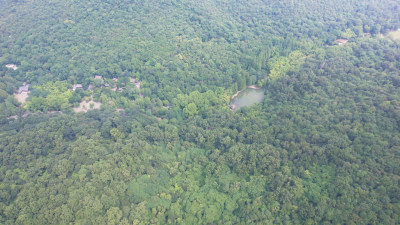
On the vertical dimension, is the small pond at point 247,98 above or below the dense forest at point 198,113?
below

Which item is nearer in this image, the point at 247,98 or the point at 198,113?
the point at 198,113

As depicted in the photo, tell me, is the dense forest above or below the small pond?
above

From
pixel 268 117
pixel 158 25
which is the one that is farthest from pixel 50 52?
pixel 268 117

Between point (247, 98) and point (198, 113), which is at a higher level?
point (198, 113)

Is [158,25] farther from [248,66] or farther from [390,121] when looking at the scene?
[390,121]

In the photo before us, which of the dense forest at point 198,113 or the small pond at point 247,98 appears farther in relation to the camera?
the small pond at point 247,98
